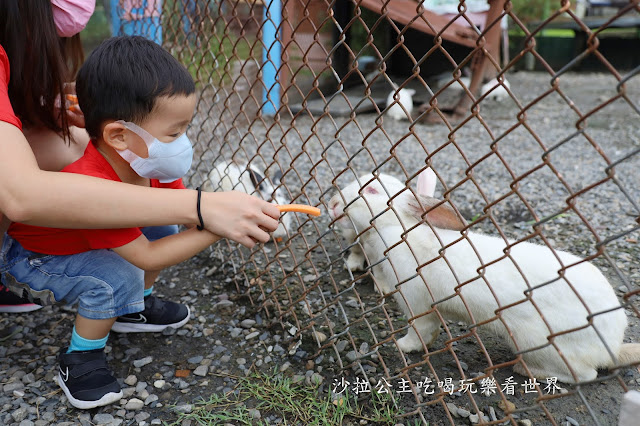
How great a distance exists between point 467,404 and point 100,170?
1.67 meters

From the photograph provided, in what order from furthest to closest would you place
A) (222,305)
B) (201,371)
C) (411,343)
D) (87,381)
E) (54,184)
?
(222,305) → (411,343) → (201,371) → (87,381) → (54,184)

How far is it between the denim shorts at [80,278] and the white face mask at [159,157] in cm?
45

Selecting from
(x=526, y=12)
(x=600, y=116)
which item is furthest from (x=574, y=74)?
(x=600, y=116)

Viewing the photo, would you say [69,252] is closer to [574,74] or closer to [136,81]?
[136,81]

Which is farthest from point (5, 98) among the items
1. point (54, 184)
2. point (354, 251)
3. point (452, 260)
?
A: point (354, 251)

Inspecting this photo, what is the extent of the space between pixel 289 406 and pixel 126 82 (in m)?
1.36

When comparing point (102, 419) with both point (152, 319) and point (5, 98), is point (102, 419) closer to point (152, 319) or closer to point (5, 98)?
→ point (152, 319)

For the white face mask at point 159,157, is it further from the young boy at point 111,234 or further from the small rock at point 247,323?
the small rock at point 247,323

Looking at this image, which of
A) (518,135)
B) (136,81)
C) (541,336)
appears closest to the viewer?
(136,81)

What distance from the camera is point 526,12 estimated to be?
50.1ft

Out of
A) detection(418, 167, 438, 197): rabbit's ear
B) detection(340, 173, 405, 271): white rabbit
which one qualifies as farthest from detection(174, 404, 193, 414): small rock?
detection(418, 167, 438, 197): rabbit's ear

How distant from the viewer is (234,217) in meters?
1.65

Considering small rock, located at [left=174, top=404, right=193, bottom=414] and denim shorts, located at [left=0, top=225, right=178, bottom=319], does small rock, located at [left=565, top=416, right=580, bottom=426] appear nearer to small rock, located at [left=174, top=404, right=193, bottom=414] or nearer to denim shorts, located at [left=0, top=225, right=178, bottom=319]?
small rock, located at [left=174, top=404, right=193, bottom=414]

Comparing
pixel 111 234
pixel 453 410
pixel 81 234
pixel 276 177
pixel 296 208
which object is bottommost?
pixel 276 177
